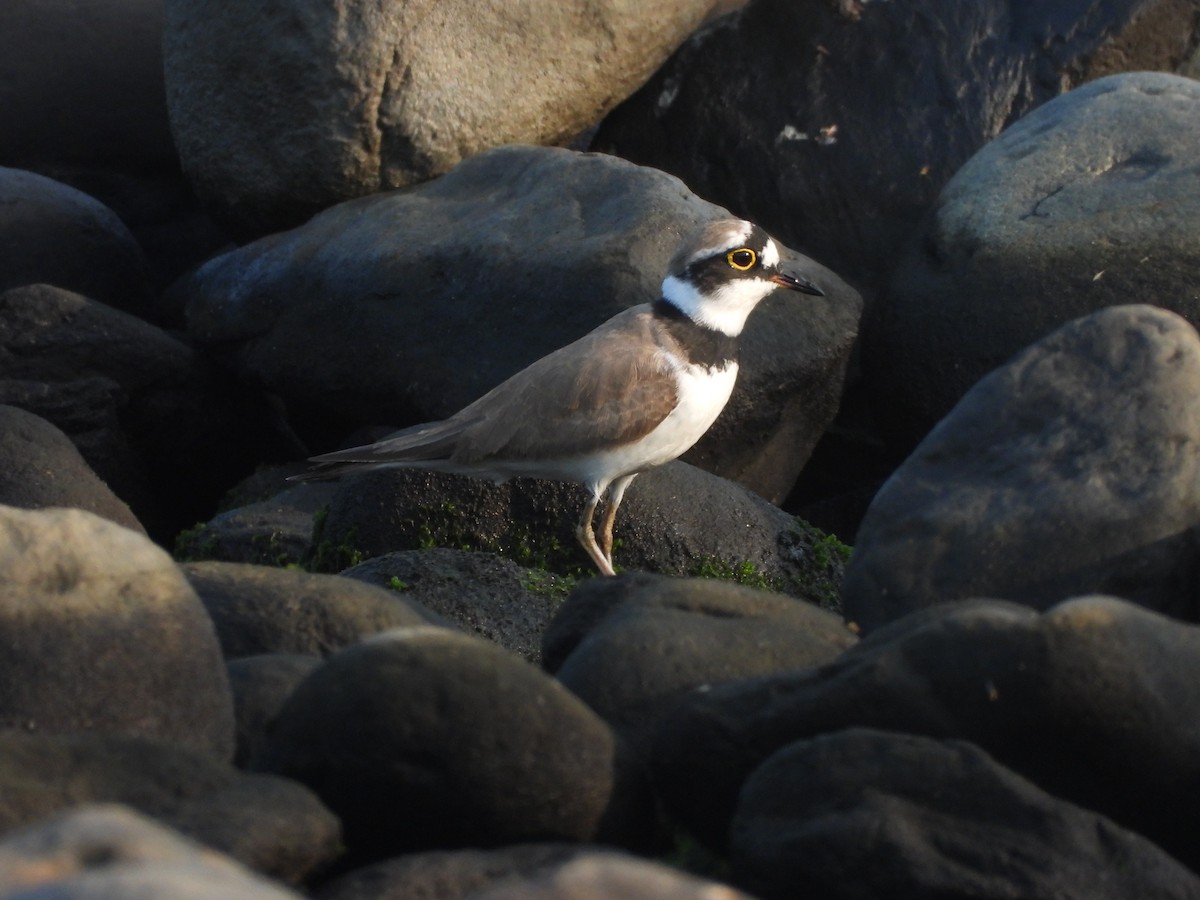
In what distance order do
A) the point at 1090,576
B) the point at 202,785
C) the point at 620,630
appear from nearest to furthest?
1. the point at 202,785
2. the point at 620,630
3. the point at 1090,576

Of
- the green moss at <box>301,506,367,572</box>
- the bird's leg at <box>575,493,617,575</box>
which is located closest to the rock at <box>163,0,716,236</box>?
the green moss at <box>301,506,367,572</box>

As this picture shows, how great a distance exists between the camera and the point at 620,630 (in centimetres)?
415

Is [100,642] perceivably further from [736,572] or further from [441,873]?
[736,572]

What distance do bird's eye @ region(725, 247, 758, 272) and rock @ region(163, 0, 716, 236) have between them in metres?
3.18

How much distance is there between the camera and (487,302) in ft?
28.7

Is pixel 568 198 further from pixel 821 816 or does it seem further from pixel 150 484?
pixel 821 816

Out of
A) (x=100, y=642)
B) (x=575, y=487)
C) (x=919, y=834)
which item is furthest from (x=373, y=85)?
(x=919, y=834)

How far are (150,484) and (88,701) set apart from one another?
6.70 metres

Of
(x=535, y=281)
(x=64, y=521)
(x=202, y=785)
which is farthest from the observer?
(x=535, y=281)

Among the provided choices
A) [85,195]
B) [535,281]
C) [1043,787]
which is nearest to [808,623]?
[1043,787]

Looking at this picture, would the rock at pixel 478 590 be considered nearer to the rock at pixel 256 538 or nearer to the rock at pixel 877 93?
the rock at pixel 256 538

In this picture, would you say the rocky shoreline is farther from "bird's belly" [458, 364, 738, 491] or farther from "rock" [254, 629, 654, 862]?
"bird's belly" [458, 364, 738, 491]

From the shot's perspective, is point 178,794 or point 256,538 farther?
point 256,538

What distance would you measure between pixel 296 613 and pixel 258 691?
69cm
